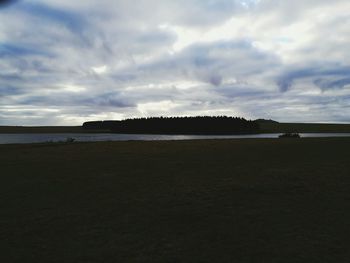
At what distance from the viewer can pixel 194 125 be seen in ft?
509

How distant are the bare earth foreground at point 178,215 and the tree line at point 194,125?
4935 inches

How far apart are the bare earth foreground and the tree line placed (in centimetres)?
12534

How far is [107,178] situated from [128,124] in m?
156

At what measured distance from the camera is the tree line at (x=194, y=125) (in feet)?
491

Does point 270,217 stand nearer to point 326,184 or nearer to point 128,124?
point 326,184

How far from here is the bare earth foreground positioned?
802 centimetres

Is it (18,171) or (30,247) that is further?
(18,171)

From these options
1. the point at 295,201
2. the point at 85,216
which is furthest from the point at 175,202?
the point at 295,201

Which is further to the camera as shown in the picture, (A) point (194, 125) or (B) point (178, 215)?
(A) point (194, 125)

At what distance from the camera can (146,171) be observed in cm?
2053

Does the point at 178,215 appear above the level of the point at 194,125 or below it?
below

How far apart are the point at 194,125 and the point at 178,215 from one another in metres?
144

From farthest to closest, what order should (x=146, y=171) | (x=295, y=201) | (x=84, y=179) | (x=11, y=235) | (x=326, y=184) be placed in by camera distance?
(x=146, y=171)
(x=84, y=179)
(x=326, y=184)
(x=295, y=201)
(x=11, y=235)

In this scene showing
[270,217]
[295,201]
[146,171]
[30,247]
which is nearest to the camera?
[30,247]
